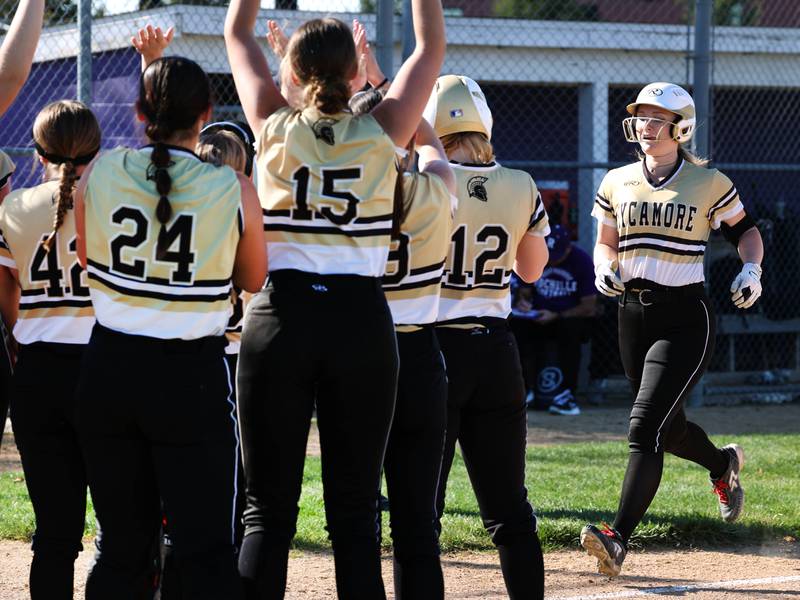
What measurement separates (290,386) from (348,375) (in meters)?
0.17

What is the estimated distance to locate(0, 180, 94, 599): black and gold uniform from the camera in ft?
12.0

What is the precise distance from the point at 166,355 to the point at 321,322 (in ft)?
1.42

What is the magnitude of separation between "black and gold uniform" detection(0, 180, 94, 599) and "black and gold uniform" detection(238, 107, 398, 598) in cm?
61

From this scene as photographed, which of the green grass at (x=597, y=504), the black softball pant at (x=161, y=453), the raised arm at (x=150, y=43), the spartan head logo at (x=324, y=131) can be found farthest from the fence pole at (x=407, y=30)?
the black softball pant at (x=161, y=453)

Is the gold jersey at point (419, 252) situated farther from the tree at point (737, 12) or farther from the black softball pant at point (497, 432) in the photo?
the tree at point (737, 12)

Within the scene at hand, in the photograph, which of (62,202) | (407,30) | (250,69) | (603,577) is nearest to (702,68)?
(407,30)

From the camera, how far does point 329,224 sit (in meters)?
3.39

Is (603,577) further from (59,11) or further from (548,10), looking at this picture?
(548,10)

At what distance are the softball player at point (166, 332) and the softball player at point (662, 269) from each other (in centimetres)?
266

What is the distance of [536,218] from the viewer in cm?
423

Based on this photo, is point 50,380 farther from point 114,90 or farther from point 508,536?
point 114,90

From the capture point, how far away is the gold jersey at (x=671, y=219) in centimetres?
569

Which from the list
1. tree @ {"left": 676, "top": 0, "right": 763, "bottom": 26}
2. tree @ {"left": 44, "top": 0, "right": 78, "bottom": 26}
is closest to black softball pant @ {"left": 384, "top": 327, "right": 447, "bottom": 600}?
tree @ {"left": 44, "top": 0, "right": 78, "bottom": 26}

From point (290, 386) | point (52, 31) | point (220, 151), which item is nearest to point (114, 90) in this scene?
point (52, 31)
